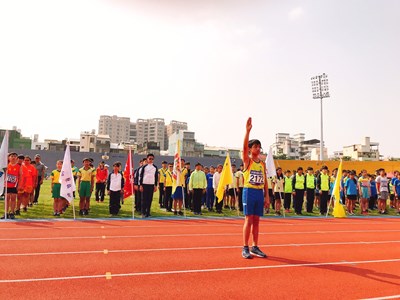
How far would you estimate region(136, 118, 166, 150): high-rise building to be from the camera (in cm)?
14550

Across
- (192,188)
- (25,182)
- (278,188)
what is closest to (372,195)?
(278,188)

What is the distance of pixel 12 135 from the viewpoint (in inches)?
2360

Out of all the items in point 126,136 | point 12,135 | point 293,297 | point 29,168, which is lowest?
point 293,297

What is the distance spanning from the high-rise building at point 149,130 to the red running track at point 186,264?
13796 cm

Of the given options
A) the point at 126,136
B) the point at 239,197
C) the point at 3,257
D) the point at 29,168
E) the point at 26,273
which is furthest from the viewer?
the point at 126,136

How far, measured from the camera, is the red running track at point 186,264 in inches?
157

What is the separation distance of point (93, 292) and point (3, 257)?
2.40m

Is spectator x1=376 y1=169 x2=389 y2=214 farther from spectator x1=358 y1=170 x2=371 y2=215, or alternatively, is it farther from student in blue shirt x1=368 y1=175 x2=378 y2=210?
spectator x1=358 y1=170 x2=371 y2=215

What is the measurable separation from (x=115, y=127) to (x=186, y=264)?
14690 cm

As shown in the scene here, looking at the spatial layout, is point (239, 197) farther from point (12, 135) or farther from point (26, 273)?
point (12, 135)

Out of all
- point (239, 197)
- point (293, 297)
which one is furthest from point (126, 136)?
point (293, 297)

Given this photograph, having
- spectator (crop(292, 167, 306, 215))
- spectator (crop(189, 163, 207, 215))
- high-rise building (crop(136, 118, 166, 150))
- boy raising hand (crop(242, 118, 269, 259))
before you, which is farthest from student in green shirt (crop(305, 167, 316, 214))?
high-rise building (crop(136, 118, 166, 150))

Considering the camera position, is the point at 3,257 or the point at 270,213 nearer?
the point at 3,257

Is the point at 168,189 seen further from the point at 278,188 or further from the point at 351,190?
the point at 351,190
